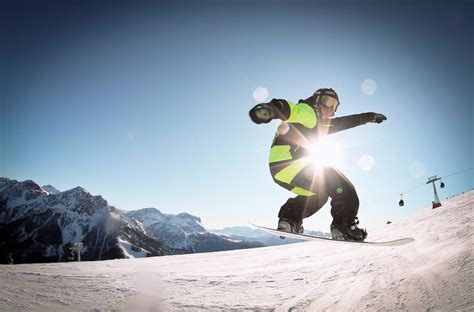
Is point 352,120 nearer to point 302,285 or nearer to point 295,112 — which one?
point 295,112

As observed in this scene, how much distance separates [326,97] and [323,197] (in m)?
1.80

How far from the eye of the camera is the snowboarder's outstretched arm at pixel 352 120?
181 inches

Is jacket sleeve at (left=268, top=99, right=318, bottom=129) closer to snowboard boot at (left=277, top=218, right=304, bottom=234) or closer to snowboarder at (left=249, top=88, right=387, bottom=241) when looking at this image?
snowboarder at (left=249, top=88, right=387, bottom=241)

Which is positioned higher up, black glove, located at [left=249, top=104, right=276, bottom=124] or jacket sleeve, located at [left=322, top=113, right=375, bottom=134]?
jacket sleeve, located at [left=322, top=113, right=375, bottom=134]

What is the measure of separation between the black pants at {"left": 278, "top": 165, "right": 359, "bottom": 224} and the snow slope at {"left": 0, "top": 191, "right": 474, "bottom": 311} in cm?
124

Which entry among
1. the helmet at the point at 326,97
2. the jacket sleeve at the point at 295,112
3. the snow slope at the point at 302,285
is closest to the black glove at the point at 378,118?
the helmet at the point at 326,97

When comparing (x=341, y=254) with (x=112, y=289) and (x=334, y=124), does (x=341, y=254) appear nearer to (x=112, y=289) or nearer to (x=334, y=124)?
(x=334, y=124)

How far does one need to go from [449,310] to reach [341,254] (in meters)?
4.11

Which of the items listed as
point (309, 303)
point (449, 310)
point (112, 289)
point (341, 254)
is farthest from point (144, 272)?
point (449, 310)

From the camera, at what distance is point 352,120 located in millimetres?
4645

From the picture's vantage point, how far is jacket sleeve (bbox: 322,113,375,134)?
182 inches

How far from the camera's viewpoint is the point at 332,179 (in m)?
4.63

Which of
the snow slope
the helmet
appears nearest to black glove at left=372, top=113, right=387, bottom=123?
the helmet

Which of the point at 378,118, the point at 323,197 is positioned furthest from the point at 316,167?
the point at 378,118
